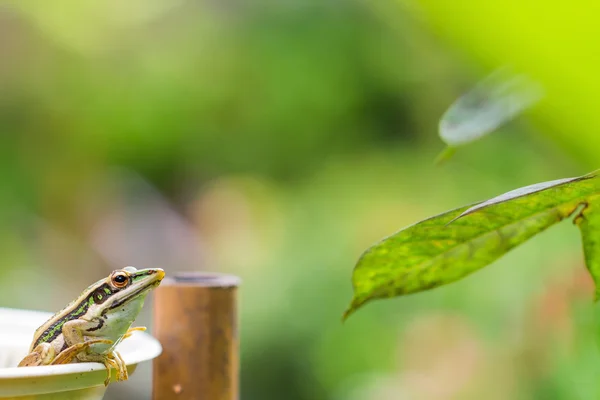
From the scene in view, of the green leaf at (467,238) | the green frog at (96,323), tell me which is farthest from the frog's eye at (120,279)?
the green leaf at (467,238)

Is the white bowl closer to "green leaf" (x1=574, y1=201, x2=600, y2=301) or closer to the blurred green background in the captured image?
"green leaf" (x1=574, y1=201, x2=600, y2=301)

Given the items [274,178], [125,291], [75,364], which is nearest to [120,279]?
[125,291]

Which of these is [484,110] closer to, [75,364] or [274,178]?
[75,364]

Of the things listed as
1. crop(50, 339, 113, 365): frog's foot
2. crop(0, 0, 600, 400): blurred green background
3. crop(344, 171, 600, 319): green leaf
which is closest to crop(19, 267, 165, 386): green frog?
crop(50, 339, 113, 365): frog's foot

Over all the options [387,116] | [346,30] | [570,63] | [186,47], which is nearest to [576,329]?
[570,63]

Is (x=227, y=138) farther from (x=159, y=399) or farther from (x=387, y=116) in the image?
(x=159, y=399)

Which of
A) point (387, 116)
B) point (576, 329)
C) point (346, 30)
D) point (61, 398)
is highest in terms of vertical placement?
point (346, 30)
